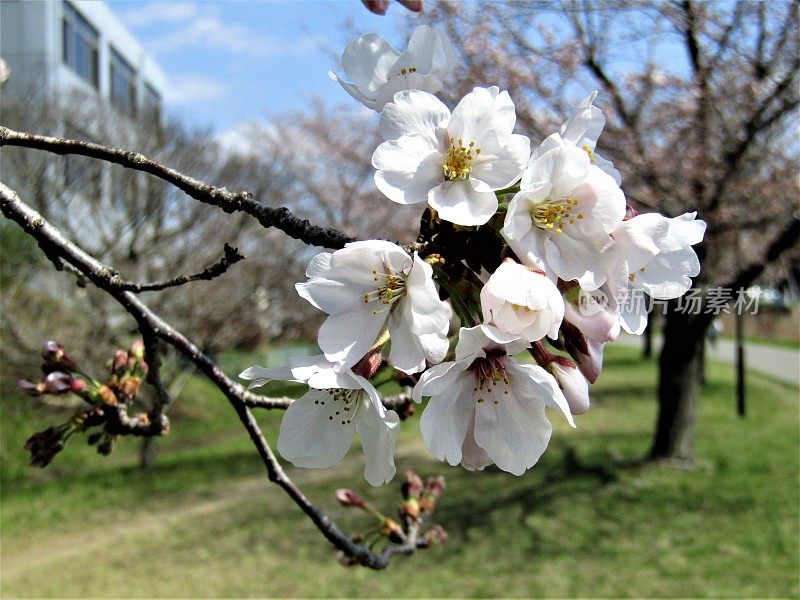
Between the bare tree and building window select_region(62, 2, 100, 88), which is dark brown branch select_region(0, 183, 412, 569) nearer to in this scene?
the bare tree

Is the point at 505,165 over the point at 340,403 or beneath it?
over

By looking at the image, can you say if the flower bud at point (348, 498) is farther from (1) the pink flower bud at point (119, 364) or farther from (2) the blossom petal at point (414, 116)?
(2) the blossom petal at point (414, 116)

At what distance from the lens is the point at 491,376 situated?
0.81 meters

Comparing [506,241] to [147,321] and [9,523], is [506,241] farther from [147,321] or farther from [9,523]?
[9,523]

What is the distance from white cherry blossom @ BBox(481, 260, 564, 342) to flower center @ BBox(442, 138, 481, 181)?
14cm

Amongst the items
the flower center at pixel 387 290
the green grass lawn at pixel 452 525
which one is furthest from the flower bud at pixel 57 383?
the green grass lawn at pixel 452 525

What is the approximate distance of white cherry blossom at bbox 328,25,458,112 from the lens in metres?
0.95

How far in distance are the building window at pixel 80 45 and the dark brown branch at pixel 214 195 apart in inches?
498

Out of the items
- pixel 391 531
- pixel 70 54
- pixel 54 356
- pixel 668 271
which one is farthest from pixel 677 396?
pixel 70 54

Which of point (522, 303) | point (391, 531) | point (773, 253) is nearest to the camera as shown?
point (522, 303)

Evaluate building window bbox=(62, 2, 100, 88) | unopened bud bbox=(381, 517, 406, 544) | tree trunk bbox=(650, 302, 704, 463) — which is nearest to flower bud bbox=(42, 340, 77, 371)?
unopened bud bbox=(381, 517, 406, 544)

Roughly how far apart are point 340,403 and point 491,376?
0.22 metres

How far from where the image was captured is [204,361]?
1.37 m

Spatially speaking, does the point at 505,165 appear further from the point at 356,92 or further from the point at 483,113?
the point at 356,92
